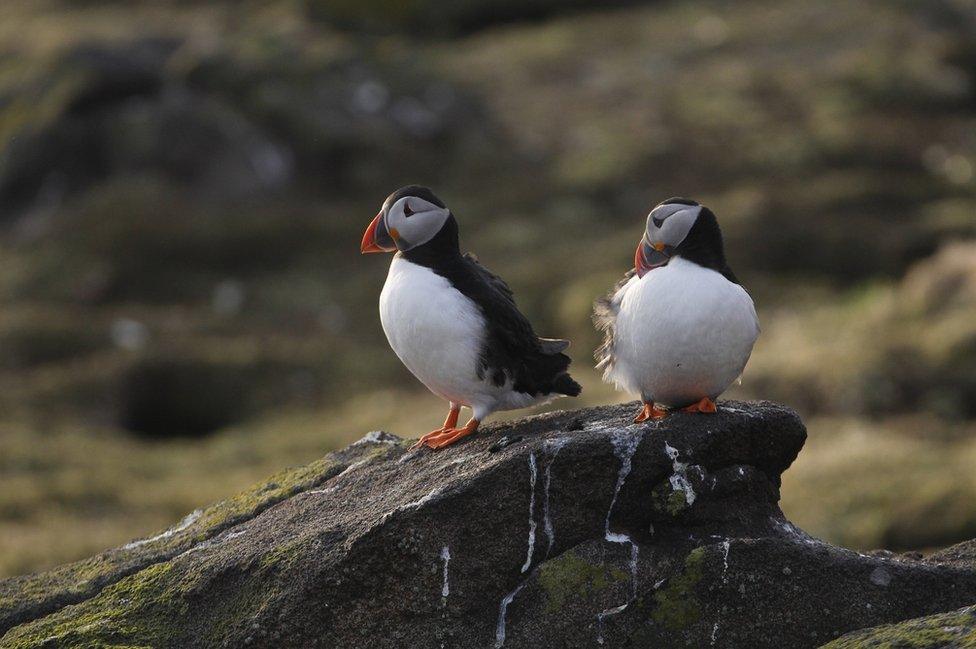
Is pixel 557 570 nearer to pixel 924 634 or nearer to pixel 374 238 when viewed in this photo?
pixel 924 634

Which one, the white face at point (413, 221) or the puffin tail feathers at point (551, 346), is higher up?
the white face at point (413, 221)

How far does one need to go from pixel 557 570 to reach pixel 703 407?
1.46 meters

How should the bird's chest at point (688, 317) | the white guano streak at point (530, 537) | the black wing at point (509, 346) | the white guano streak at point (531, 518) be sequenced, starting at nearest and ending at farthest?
the white guano streak at point (530, 537) → the white guano streak at point (531, 518) → the bird's chest at point (688, 317) → the black wing at point (509, 346)

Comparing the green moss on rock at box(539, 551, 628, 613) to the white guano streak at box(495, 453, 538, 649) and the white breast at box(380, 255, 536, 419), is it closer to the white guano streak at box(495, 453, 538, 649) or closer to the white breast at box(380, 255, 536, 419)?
the white guano streak at box(495, 453, 538, 649)

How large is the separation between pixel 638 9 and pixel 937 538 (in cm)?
3241

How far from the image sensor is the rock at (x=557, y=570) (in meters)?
7.28

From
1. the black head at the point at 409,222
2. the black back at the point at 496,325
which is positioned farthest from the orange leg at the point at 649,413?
the black head at the point at 409,222

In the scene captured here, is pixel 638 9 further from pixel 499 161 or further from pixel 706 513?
pixel 706 513

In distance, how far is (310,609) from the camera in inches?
293

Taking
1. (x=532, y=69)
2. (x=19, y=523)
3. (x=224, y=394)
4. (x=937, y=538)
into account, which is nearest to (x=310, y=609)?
(x=937, y=538)

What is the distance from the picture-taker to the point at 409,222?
8.86m

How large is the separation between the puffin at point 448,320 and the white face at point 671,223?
1223 millimetres

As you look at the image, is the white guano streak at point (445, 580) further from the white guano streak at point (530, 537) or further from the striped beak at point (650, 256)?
the striped beak at point (650, 256)

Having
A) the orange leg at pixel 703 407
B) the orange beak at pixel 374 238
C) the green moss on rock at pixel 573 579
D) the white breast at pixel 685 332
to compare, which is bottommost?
the green moss on rock at pixel 573 579
